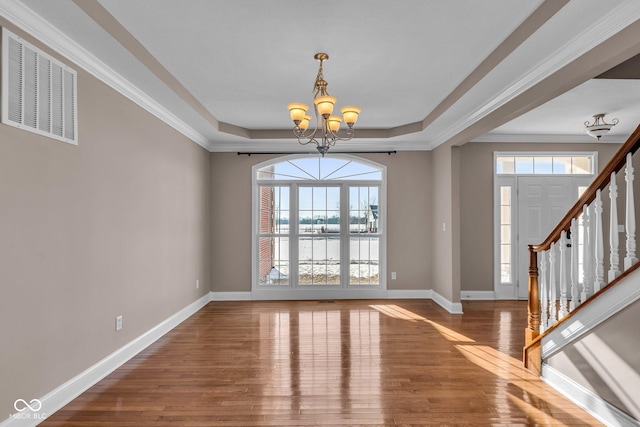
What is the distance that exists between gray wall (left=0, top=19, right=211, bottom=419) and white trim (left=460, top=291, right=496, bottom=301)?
4.42m

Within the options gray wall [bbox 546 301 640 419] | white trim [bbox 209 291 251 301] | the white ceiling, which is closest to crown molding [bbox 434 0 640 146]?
the white ceiling

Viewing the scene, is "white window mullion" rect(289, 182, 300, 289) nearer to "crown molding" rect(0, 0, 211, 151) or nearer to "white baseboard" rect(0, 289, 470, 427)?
"white baseboard" rect(0, 289, 470, 427)

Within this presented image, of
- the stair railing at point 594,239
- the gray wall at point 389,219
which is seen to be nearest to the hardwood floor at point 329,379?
the stair railing at point 594,239

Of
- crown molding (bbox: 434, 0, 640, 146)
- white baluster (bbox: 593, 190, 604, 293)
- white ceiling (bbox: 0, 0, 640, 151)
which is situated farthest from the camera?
white baluster (bbox: 593, 190, 604, 293)

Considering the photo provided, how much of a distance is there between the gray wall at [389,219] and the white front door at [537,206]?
1.40 meters

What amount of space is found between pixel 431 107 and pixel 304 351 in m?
3.28

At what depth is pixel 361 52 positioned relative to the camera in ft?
10.5

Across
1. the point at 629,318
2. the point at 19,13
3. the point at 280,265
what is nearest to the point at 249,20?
the point at 19,13

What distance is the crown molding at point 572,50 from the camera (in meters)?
2.20

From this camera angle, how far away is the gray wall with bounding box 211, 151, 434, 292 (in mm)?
6324

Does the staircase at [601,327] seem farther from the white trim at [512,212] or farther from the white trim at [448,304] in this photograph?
the white trim at [512,212]

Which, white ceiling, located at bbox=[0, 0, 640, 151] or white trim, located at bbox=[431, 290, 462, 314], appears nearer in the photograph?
white ceiling, located at bbox=[0, 0, 640, 151]

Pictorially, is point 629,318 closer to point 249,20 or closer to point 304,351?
point 304,351

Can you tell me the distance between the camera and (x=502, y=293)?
614 cm
